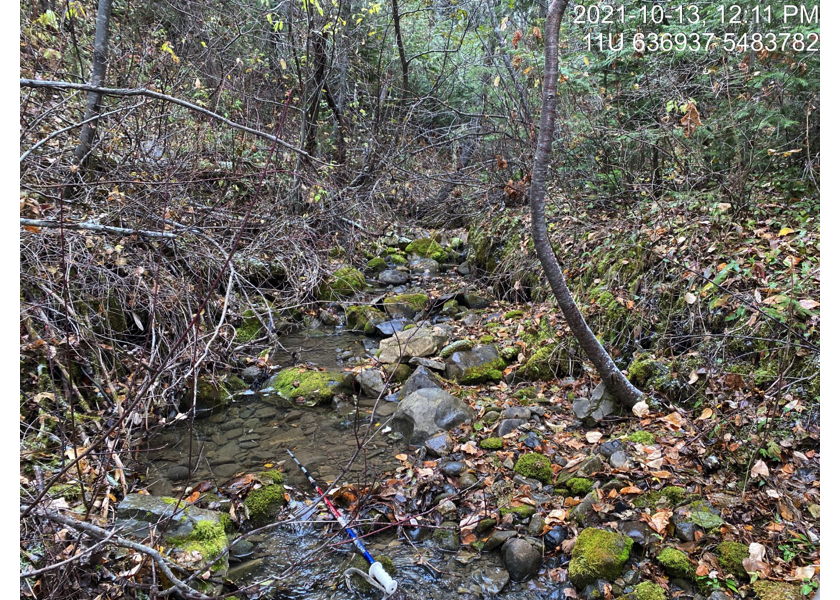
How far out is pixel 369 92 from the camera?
11156 mm

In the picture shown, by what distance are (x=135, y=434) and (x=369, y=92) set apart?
9.01 m

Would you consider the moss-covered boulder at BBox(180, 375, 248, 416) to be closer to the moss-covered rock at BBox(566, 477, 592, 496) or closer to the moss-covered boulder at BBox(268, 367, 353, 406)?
the moss-covered boulder at BBox(268, 367, 353, 406)

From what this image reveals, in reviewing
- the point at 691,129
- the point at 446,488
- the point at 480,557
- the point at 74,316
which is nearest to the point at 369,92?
the point at 691,129

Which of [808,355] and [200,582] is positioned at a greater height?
[808,355]

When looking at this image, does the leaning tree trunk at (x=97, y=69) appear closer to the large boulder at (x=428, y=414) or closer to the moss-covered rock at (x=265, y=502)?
the moss-covered rock at (x=265, y=502)

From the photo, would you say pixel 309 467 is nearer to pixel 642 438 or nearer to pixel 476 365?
pixel 476 365

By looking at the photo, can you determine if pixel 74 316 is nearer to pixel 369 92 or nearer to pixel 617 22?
pixel 617 22

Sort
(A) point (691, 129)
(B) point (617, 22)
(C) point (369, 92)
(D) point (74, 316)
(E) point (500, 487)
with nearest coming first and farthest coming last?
(E) point (500, 487) → (D) point (74, 316) → (A) point (691, 129) → (B) point (617, 22) → (C) point (369, 92)

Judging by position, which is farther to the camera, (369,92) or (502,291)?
(369,92)

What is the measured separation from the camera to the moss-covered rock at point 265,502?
3893 mm

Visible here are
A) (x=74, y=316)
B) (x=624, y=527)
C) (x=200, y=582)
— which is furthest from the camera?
(x=74, y=316)

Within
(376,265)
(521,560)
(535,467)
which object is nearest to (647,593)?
(521,560)

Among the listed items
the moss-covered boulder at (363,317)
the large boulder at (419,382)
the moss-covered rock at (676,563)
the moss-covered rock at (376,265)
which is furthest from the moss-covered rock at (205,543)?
the moss-covered rock at (376,265)

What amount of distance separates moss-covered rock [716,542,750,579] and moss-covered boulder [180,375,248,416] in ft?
16.0
